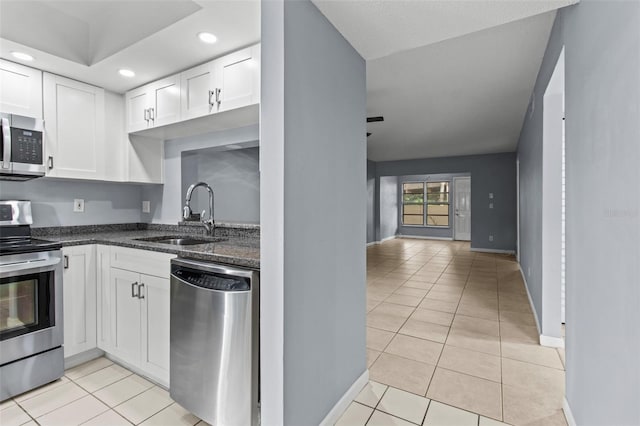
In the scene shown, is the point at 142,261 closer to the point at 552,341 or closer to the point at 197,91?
the point at 197,91

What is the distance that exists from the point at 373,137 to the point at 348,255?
4.58 m

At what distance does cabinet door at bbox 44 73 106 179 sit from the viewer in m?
2.47

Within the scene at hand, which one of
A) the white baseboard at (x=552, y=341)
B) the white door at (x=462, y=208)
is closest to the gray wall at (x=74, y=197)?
the white baseboard at (x=552, y=341)

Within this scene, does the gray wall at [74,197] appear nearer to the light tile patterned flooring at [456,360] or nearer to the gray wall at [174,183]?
the gray wall at [174,183]

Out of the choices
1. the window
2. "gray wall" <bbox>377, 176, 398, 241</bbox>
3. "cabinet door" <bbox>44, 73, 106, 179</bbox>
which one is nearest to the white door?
the window

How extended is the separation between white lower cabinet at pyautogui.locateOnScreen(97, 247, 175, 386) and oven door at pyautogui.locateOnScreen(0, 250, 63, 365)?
0.27 meters

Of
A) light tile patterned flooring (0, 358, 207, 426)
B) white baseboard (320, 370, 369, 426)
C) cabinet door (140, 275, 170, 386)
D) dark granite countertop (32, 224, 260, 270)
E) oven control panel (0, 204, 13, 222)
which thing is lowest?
light tile patterned flooring (0, 358, 207, 426)

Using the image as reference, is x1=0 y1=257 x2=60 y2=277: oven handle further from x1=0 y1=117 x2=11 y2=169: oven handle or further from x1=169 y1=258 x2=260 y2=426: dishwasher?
x1=169 y1=258 x2=260 y2=426: dishwasher

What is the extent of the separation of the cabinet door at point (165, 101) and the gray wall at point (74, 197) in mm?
938

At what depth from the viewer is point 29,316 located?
6.70 feet

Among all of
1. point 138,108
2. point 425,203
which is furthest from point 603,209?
point 425,203

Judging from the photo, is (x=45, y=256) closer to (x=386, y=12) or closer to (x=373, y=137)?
(x=386, y=12)

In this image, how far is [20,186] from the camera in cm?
251

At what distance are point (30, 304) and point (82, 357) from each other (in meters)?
0.58
